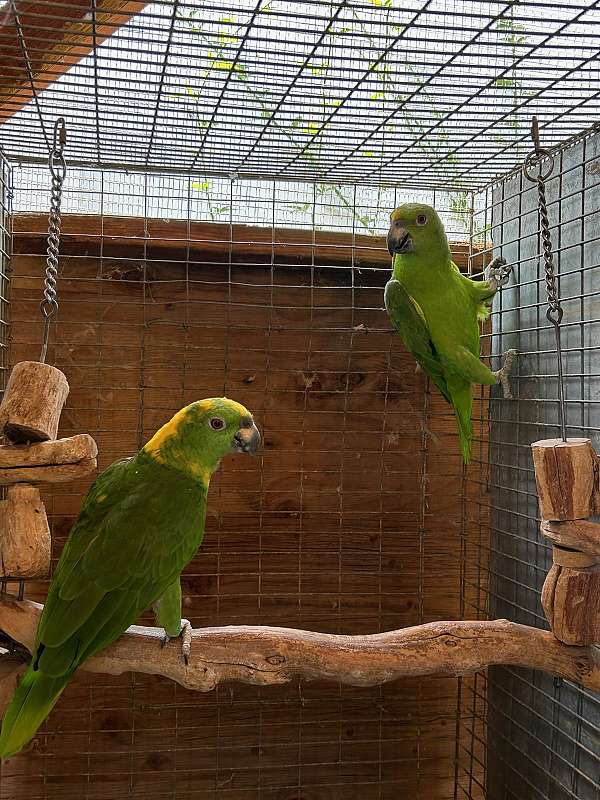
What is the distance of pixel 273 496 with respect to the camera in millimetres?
2123

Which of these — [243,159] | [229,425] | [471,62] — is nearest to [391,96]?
[471,62]

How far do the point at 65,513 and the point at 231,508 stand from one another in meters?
0.50

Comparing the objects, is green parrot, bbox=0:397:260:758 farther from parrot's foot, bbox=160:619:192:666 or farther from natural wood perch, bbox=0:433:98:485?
natural wood perch, bbox=0:433:98:485

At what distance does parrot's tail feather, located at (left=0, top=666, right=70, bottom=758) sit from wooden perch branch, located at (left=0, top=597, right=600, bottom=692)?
99mm

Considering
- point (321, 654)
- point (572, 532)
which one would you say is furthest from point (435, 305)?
point (321, 654)

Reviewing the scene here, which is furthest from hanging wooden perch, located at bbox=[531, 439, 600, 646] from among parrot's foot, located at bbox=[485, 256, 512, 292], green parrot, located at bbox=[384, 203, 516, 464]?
parrot's foot, located at bbox=[485, 256, 512, 292]

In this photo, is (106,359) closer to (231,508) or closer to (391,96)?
(231,508)

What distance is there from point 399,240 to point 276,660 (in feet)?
3.73

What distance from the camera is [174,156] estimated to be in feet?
6.37

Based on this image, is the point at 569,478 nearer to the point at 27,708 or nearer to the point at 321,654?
the point at 321,654

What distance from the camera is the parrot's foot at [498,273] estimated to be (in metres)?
1.99

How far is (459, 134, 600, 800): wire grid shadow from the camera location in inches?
64.2

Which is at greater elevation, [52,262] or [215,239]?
[215,239]

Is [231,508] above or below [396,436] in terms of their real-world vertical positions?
below
